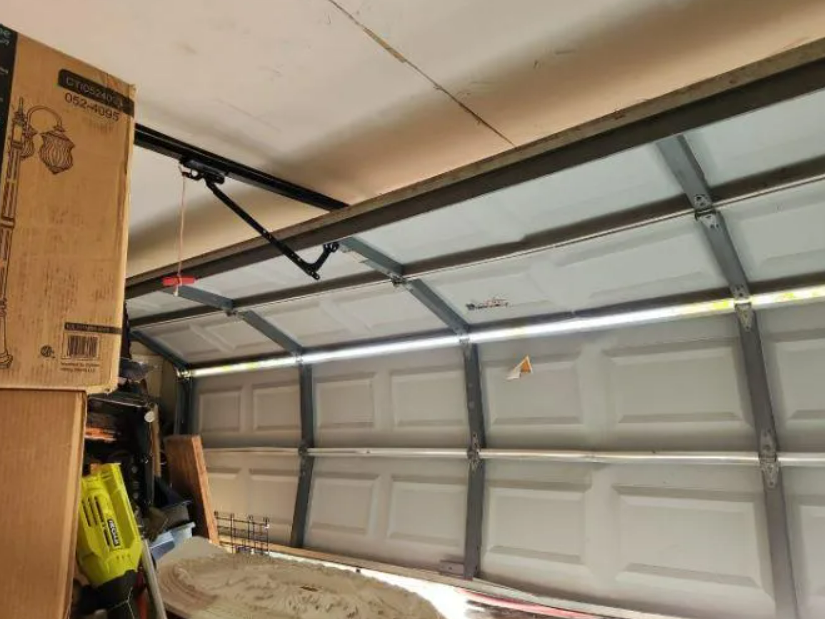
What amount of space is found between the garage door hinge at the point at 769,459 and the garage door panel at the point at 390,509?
1.48m

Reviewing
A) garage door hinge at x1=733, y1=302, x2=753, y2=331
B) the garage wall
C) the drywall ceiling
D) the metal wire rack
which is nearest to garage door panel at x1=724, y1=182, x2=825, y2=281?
garage door hinge at x1=733, y1=302, x2=753, y2=331

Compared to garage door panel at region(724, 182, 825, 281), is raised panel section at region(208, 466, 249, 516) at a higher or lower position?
lower

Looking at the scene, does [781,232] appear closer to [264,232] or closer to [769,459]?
Answer: [769,459]

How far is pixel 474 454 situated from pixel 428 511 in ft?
1.60

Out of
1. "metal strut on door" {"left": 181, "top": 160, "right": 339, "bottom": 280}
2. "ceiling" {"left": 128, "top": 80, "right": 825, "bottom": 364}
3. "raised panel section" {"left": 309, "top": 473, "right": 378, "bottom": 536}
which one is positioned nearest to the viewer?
"ceiling" {"left": 128, "top": 80, "right": 825, "bottom": 364}

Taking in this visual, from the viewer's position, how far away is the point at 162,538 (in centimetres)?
333

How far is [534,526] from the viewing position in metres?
2.96

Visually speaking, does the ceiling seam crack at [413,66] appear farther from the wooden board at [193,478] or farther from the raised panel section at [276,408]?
the wooden board at [193,478]

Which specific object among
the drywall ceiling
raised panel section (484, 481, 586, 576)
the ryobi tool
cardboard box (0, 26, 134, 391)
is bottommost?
raised panel section (484, 481, 586, 576)

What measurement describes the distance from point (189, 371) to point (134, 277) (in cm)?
166

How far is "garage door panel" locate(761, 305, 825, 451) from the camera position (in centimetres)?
231

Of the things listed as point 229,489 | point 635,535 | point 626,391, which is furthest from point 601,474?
point 229,489

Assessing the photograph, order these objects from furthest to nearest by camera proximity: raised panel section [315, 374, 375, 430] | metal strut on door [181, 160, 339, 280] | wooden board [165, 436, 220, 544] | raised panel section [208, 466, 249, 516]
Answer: raised panel section [208, 466, 249, 516]
wooden board [165, 436, 220, 544]
raised panel section [315, 374, 375, 430]
metal strut on door [181, 160, 339, 280]

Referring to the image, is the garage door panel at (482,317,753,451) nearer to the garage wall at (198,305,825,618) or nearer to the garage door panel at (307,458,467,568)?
the garage wall at (198,305,825,618)
